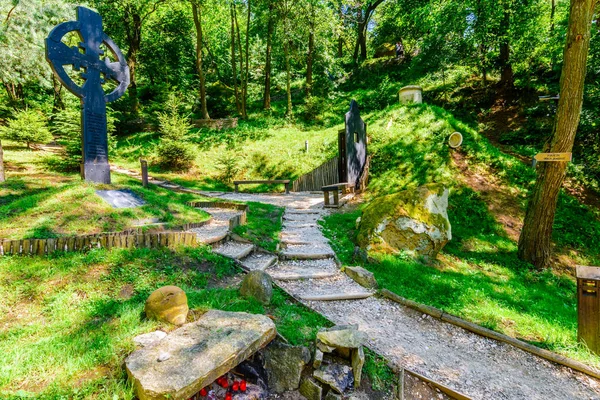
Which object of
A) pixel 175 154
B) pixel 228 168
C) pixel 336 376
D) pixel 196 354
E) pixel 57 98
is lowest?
pixel 336 376

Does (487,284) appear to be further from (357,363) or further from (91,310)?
(91,310)

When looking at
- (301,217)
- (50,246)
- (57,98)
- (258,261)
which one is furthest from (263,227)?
(57,98)

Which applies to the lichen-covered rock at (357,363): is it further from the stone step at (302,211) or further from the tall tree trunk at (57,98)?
the tall tree trunk at (57,98)

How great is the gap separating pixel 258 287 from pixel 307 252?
2222mm

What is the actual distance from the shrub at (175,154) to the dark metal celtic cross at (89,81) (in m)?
8.38

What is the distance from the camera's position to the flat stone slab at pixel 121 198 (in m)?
5.56

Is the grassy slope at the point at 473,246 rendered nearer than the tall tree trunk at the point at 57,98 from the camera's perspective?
Yes

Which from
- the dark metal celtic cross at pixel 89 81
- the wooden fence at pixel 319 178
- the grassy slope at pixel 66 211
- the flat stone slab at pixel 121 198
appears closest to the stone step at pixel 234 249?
the grassy slope at pixel 66 211

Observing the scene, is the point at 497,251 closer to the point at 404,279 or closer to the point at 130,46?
the point at 404,279

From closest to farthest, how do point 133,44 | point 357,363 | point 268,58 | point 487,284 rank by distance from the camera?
1. point 357,363
2. point 487,284
3. point 268,58
4. point 133,44

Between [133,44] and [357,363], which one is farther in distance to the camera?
[133,44]

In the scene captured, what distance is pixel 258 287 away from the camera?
348cm

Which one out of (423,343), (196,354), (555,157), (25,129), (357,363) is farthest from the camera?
(25,129)

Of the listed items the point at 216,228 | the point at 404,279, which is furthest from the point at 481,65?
the point at 216,228
